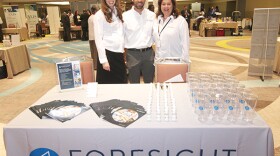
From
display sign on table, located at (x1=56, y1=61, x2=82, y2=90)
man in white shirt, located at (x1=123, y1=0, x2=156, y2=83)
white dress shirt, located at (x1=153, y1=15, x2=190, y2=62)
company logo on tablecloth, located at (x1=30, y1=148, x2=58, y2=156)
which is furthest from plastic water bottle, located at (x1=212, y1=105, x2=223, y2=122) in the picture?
man in white shirt, located at (x1=123, y1=0, x2=156, y2=83)

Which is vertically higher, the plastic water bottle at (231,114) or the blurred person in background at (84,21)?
the blurred person in background at (84,21)

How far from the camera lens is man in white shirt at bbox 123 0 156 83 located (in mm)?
2662

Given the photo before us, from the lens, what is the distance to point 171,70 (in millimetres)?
2594

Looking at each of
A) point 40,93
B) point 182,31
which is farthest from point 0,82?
point 182,31

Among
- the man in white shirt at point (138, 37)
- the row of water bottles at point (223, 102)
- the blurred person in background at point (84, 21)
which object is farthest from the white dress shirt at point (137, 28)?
the blurred person in background at point (84, 21)

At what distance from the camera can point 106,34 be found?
2600mm

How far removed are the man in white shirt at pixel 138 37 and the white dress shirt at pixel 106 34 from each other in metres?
0.11

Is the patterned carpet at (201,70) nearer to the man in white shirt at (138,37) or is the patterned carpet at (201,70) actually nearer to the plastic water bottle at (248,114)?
the plastic water bottle at (248,114)

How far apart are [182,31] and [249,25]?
14.9 m

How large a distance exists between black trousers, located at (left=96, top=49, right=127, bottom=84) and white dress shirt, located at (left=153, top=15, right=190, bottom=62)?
475 mm

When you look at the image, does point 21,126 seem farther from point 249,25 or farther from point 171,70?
point 249,25

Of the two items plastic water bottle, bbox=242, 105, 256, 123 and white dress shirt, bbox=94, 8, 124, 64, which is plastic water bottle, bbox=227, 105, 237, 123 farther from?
white dress shirt, bbox=94, 8, 124, 64

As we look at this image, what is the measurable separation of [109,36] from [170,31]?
68 centimetres

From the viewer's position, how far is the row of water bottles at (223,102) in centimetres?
149
